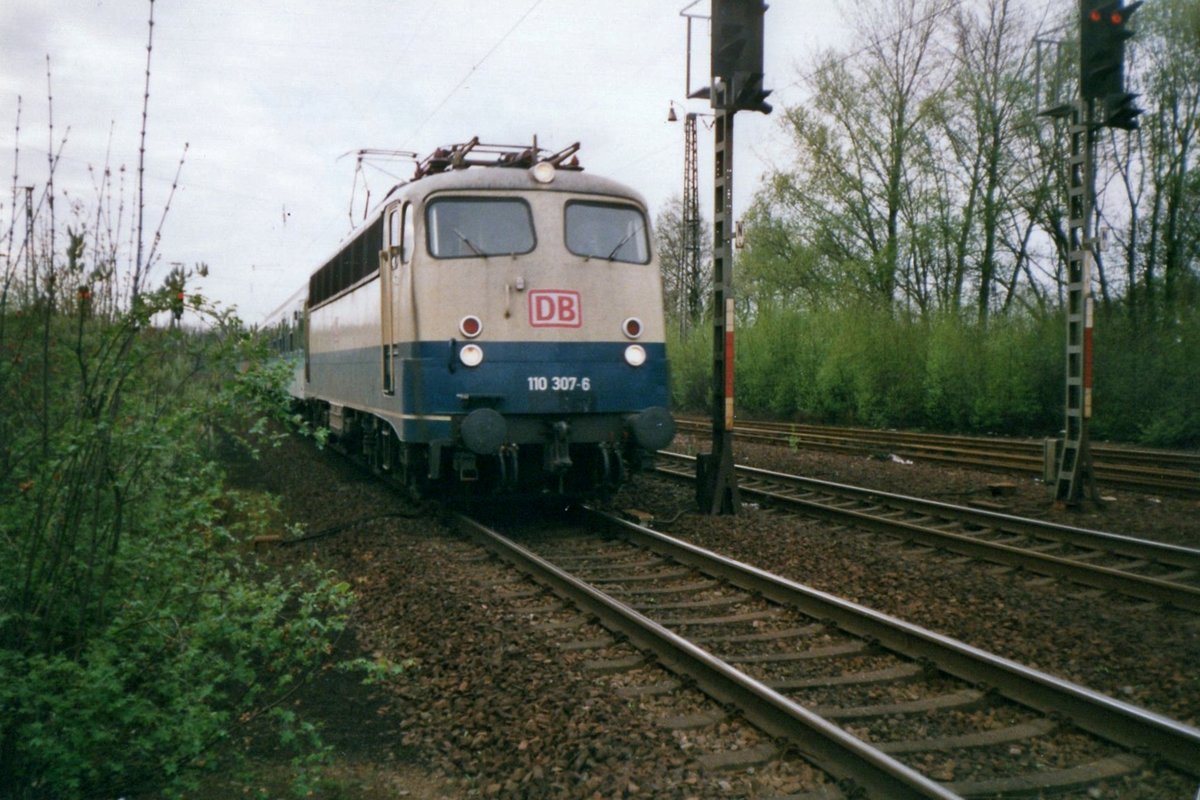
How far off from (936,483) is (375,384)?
7.27 m

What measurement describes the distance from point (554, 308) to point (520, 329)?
0.39 metres

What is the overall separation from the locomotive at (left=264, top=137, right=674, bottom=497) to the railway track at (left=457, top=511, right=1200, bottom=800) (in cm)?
208

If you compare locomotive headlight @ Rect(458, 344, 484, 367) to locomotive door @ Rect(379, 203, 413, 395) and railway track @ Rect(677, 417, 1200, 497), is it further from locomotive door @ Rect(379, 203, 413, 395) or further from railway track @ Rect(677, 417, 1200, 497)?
railway track @ Rect(677, 417, 1200, 497)

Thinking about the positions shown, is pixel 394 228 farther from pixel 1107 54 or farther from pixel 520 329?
pixel 1107 54

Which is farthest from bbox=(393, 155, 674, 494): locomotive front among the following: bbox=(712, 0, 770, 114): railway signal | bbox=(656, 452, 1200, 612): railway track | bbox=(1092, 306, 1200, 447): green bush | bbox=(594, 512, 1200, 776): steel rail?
bbox=(1092, 306, 1200, 447): green bush

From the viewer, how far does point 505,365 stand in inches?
354

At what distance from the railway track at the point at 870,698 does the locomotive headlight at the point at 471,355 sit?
89.8 inches

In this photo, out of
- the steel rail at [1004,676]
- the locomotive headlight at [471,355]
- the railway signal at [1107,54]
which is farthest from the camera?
the railway signal at [1107,54]

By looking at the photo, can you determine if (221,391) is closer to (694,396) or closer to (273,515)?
(273,515)

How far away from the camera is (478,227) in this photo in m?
9.30

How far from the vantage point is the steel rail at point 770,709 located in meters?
3.78

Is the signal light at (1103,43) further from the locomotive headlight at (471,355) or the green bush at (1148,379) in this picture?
the green bush at (1148,379)

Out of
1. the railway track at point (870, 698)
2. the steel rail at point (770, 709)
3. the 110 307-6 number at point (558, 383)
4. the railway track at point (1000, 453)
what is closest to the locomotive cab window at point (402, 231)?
the 110 307-6 number at point (558, 383)

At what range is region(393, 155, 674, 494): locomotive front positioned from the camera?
29.2 ft
